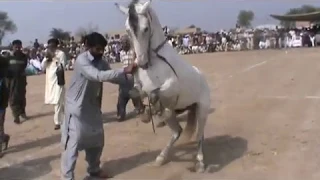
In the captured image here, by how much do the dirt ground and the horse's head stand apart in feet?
5.57

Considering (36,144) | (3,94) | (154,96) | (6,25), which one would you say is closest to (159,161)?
(154,96)

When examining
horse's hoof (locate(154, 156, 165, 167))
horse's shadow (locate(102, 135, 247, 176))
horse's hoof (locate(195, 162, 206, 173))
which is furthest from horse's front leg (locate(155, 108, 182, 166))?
horse's hoof (locate(195, 162, 206, 173))

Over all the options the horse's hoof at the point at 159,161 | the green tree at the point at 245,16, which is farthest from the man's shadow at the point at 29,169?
the green tree at the point at 245,16

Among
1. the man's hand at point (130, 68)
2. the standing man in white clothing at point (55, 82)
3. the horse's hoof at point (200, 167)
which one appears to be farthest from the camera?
the standing man in white clothing at point (55, 82)

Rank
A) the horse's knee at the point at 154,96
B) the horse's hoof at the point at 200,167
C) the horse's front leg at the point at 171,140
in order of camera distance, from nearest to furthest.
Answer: the horse's knee at the point at 154,96 → the horse's hoof at the point at 200,167 → the horse's front leg at the point at 171,140

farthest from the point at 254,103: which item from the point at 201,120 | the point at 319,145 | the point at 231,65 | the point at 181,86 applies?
the point at 231,65

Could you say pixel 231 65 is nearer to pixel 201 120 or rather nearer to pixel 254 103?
pixel 254 103

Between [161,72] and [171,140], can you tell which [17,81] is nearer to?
[171,140]

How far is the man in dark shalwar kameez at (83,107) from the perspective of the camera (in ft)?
20.0

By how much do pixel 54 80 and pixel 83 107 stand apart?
3714mm

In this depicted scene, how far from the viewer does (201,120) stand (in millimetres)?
7059

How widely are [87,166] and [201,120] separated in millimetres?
1610

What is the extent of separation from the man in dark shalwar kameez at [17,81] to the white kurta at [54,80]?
949 mm

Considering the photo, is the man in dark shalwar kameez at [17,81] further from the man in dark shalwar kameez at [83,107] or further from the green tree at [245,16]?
the green tree at [245,16]
